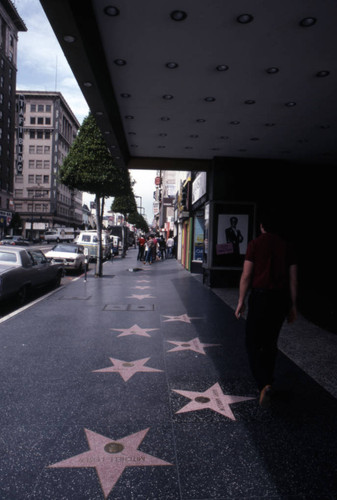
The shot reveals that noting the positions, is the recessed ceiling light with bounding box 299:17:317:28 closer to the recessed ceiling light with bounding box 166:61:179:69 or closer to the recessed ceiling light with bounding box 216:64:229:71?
the recessed ceiling light with bounding box 216:64:229:71

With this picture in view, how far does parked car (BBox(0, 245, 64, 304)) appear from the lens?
8352 mm

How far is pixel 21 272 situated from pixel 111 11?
633 cm

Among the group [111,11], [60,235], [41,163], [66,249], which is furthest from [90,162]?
[41,163]

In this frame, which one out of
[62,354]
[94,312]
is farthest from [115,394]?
[94,312]

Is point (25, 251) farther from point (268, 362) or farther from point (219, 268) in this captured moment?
point (268, 362)

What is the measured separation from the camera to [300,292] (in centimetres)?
840

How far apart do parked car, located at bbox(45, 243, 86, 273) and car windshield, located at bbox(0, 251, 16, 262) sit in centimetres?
750

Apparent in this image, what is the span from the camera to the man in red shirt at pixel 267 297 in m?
3.62

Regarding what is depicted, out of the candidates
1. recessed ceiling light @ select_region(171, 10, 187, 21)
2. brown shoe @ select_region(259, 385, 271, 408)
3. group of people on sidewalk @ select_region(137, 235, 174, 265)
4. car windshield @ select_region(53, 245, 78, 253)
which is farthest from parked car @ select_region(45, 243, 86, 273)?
brown shoe @ select_region(259, 385, 271, 408)

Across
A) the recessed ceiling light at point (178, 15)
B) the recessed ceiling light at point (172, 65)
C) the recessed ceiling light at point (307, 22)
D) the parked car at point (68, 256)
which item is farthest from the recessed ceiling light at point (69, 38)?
the parked car at point (68, 256)

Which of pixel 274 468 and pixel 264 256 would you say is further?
pixel 264 256

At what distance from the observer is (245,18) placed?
4898mm

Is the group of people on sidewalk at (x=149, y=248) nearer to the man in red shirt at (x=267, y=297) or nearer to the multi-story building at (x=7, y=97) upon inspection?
the man in red shirt at (x=267, y=297)

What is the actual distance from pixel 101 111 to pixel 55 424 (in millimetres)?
6359
